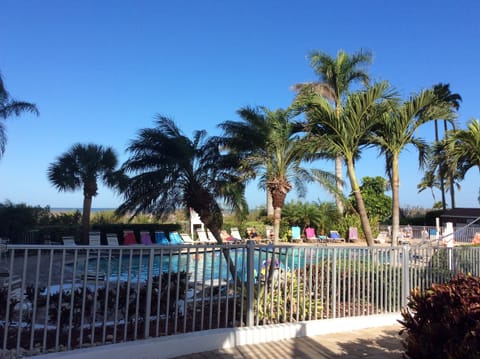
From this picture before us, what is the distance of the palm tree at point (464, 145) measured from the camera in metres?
10.7

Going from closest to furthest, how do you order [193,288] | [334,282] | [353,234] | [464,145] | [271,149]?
[193,288], [334,282], [464,145], [271,149], [353,234]

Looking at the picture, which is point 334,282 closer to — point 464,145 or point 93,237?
point 464,145

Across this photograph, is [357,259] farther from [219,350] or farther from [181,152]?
[181,152]

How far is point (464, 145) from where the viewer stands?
10797mm

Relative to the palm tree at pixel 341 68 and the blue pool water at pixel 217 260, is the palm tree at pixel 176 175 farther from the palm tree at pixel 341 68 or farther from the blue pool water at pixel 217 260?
the palm tree at pixel 341 68

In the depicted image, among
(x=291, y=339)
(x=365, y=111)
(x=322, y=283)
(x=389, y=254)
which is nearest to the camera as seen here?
(x=291, y=339)

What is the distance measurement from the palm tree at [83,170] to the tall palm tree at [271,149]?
34.3ft

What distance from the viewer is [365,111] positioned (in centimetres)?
1016

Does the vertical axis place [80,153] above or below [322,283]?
above

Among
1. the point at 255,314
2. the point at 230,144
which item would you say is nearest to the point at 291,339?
the point at 255,314

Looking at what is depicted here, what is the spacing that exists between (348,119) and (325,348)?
6745 mm

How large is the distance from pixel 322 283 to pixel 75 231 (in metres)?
16.9

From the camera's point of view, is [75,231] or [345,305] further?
[75,231]

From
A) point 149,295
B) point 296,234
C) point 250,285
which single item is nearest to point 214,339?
point 250,285
